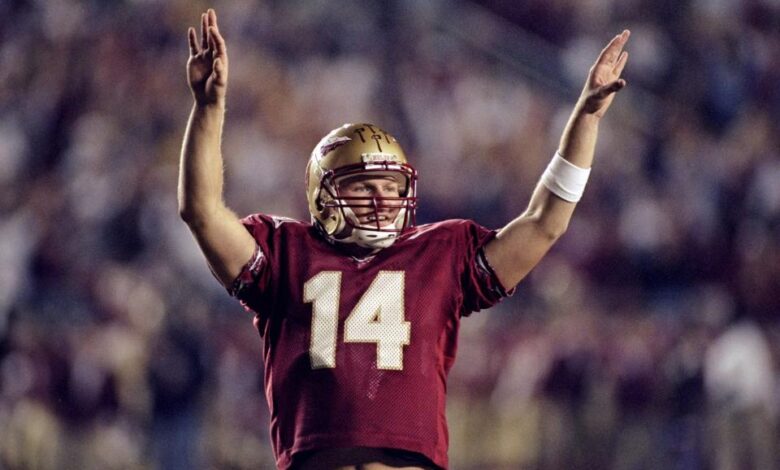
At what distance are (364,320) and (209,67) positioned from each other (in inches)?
26.5

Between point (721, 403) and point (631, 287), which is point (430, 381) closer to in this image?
point (721, 403)

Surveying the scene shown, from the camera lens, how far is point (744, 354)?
633 cm

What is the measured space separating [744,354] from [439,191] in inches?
80.2

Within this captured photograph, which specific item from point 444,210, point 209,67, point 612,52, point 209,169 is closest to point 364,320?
point 209,169

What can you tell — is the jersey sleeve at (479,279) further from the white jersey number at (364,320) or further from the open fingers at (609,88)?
the open fingers at (609,88)

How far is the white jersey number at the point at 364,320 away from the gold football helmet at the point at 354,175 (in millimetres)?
116

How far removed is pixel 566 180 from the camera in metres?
3.00

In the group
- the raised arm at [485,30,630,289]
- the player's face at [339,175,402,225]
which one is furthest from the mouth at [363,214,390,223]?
the raised arm at [485,30,630,289]

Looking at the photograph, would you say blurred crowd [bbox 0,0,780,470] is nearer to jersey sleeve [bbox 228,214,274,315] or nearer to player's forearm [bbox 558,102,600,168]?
player's forearm [bbox 558,102,600,168]

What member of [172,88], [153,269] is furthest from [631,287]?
[172,88]

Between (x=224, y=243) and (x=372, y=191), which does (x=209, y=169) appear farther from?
(x=372, y=191)

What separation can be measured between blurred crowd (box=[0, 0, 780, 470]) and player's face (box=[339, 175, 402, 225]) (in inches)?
142

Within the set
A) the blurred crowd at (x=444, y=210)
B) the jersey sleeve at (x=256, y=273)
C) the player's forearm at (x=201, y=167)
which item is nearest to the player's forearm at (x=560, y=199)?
the jersey sleeve at (x=256, y=273)

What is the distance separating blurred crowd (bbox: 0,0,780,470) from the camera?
21.2 feet
